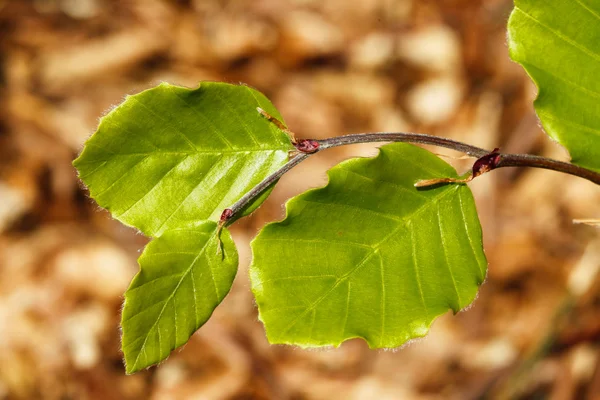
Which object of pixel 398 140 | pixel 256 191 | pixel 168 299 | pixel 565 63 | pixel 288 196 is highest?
pixel 565 63

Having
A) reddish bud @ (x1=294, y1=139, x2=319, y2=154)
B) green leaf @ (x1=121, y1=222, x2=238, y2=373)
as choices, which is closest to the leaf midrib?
green leaf @ (x1=121, y1=222, x2=238, y2=373)

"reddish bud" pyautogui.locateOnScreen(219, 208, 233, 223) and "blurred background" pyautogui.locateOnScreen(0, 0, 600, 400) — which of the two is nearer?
"reddish bud" pyautogui.locateOnScreen(219, 208, 233, 223)

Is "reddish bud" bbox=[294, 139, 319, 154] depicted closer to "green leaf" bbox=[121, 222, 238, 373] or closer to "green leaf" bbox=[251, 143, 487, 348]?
"green leaf" bbox=[251, 143, 487, 348]

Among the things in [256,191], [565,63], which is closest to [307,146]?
[256,191]

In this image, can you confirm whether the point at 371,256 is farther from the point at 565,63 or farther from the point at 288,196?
the point at 288,196

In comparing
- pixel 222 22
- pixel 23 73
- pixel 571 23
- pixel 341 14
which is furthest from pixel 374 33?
pixel 571 23

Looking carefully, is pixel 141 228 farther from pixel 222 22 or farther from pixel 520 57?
pixel 222 22

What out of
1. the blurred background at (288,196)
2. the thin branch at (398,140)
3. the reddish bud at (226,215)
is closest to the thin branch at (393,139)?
the thin branch at (398,140)
